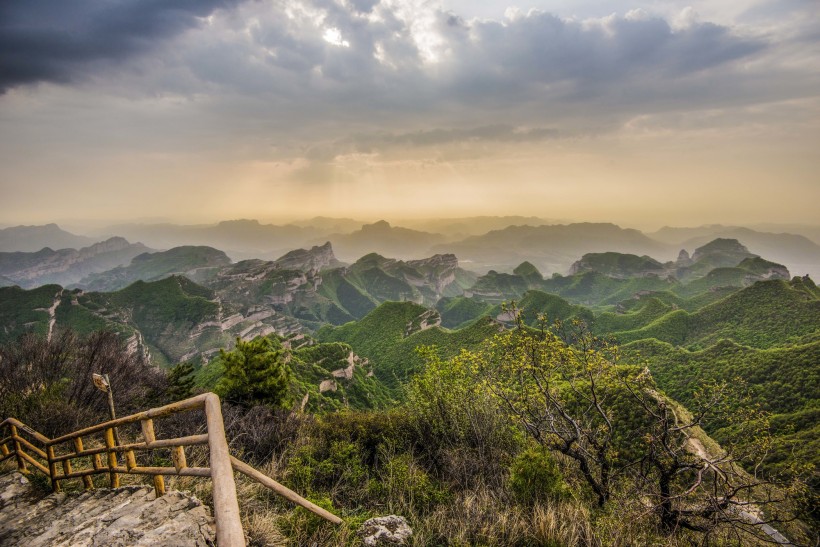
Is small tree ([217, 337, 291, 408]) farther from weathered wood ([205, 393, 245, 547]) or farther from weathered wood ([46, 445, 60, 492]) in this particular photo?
weathered wood ([205, 393, 245, 547])

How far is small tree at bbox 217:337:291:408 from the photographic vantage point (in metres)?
21.5

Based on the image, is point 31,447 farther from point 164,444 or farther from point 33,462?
point 164,444

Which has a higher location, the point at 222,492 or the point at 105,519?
the point at 222,492

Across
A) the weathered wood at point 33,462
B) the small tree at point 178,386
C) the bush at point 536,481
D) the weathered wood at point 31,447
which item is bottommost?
the small tree at point 178,386

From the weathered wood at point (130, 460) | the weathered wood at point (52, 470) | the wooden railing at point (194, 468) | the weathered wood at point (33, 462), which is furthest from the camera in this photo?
the weathered wood at point (33, 462)

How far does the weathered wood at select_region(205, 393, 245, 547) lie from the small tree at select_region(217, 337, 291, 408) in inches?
784

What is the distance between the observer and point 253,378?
22438 millimetres

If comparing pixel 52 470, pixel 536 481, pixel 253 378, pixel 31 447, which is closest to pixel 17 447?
pixel 31 447

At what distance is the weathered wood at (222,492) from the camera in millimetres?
2410

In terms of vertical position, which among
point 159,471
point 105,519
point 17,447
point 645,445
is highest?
point 159,471

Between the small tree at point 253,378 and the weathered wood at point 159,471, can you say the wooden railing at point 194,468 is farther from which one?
the small tree at point 253,378

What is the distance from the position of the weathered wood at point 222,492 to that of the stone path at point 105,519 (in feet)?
6.03

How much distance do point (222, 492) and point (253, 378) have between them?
22231 mm

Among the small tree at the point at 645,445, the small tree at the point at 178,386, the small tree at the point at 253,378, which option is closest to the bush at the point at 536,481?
the small tree at the point at 645,445
